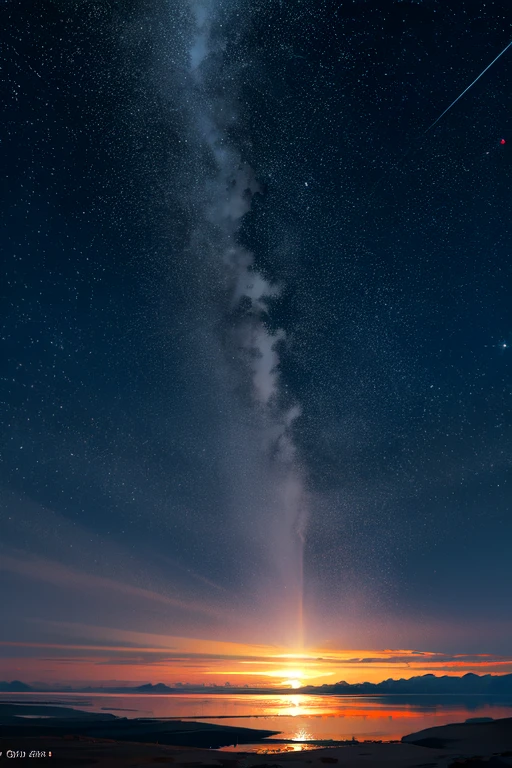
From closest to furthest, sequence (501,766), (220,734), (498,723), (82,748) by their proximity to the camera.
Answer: (501,766) < (82,748) < (498,723) < (220,734)

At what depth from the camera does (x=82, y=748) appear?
3619cm

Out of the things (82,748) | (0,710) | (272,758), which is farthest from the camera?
(0,710)

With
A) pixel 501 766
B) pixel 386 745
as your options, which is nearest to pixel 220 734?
pixel 386 745

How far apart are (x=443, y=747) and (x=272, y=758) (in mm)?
15956

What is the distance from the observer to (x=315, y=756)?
3191 centimetres

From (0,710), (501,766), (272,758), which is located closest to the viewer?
(501,766)

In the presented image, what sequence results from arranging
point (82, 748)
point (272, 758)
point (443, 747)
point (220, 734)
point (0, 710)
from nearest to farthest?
point (272, 758), point (82, 748), point (443, 747), point (220, 734), point (0, 710)

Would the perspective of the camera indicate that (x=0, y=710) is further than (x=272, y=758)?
Yes

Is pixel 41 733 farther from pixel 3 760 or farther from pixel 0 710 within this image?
pixel 0 710

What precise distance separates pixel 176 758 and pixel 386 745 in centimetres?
1732

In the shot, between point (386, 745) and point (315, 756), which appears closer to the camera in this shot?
point (315, 756)

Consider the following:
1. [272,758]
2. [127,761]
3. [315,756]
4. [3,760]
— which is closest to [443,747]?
[315,756]

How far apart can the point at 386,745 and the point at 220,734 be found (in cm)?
2037

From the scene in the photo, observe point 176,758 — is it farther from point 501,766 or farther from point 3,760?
point 501,766
